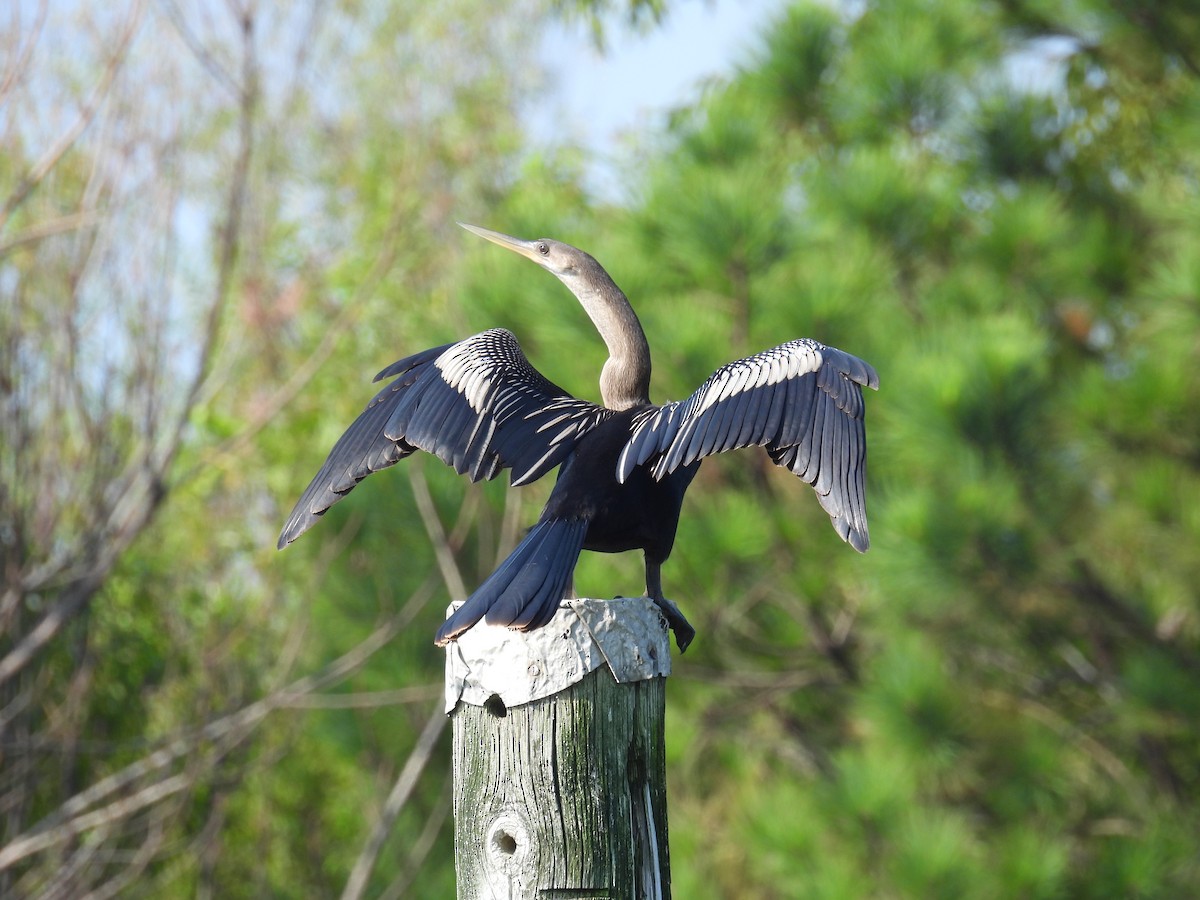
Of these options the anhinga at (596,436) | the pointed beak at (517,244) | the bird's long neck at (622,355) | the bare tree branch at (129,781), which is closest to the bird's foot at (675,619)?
the anhinga at (596,436)

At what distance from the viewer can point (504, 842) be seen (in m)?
2.02

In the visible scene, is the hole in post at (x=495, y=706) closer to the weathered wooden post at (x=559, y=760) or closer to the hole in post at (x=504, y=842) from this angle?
the weathered wooden post at (x=559, y=760)

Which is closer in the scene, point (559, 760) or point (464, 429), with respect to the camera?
point (559, 760)

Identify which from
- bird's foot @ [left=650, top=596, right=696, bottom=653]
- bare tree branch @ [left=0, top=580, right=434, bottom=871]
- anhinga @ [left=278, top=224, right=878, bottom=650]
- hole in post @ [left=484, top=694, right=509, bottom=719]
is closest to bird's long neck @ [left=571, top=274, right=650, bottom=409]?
anhinga @ [left=278, top=224, right=878, bottom=650]

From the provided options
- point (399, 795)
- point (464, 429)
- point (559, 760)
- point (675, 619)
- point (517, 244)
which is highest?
point (517, 244)

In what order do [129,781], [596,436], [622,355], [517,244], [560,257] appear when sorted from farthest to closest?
[129,781] < [517,244] < [560,257] < [622,355] < [596,436]

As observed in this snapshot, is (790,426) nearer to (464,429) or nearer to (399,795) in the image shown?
(464,429)

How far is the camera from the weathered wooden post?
1985 mm

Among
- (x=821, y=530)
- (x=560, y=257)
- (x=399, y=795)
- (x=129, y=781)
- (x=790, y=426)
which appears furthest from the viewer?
(x=821, y=530)

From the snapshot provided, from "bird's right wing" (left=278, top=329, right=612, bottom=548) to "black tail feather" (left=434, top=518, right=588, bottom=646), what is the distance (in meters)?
0.31

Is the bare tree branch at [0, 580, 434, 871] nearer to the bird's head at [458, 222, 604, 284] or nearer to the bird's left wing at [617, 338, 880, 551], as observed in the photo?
the bird's head at [458, 222, 604, 284]

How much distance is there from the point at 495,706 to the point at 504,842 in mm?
204

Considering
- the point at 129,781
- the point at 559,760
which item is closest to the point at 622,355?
the point at 559,760

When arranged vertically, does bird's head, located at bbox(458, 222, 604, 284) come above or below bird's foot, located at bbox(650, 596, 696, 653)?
above
